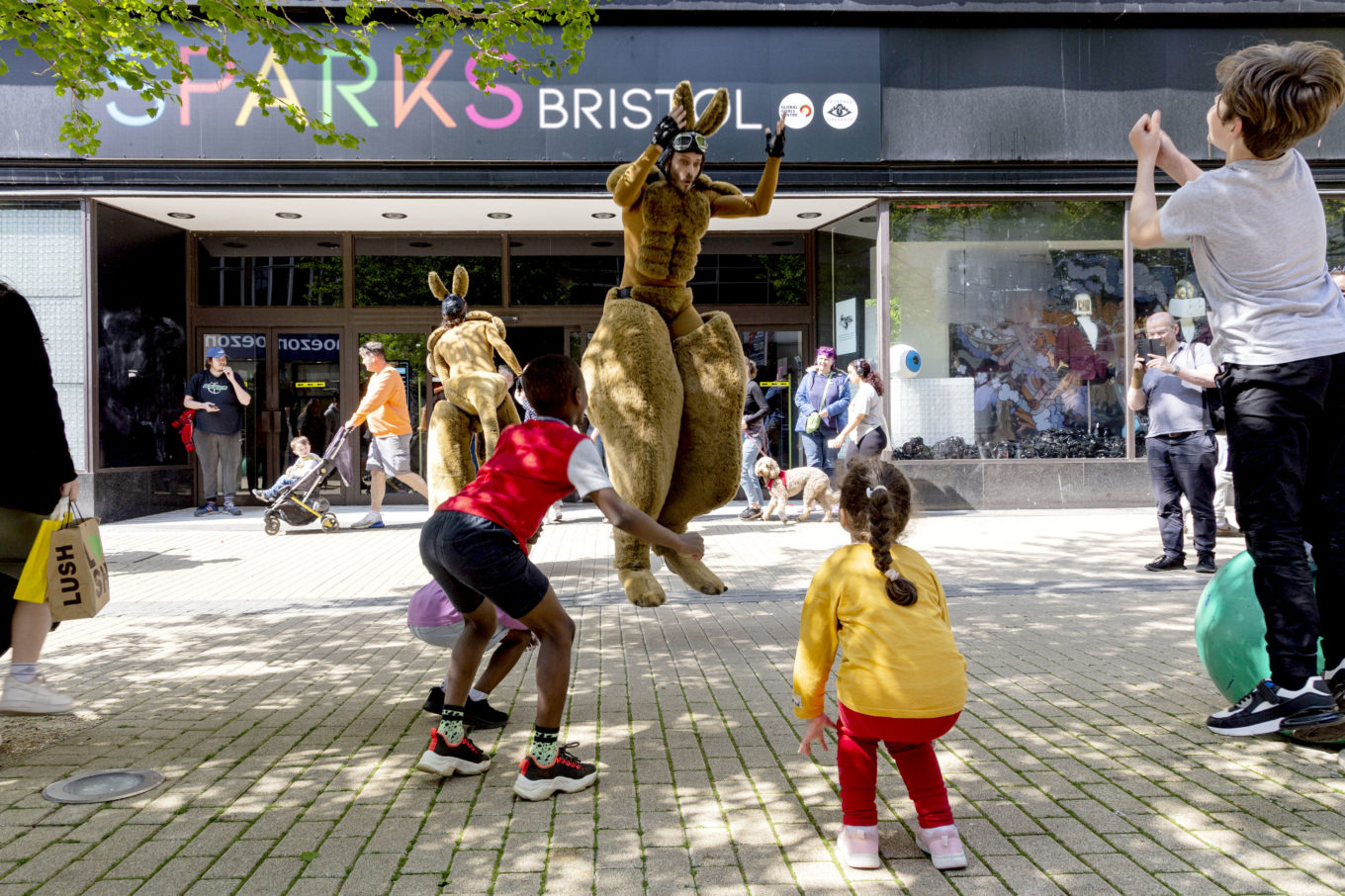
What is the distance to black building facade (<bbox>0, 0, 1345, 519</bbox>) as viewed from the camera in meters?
11.5

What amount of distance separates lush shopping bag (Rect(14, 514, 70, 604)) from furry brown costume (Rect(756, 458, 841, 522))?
8.45 m

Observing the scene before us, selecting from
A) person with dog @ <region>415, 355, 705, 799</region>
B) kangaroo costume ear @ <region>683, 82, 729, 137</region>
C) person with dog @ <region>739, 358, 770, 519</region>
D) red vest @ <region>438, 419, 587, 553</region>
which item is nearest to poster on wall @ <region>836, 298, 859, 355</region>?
person with dog @ <region>739, 358, 770, 519</region>

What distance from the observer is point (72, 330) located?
11492 mm

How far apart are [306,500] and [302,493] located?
11 cm

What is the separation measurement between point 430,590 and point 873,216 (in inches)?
375

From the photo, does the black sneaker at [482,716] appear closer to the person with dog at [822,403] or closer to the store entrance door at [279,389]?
the person with dog at [822,403]

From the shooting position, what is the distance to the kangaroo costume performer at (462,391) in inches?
260

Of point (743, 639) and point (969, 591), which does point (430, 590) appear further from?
point (969, 591)

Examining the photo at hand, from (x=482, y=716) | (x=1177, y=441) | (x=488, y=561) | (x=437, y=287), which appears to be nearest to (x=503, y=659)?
(x=482, y=716)

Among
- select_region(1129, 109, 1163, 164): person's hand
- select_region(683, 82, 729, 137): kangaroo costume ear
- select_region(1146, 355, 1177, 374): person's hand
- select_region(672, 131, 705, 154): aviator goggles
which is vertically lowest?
select_region(1146, 355, 1177, 374): person's hand

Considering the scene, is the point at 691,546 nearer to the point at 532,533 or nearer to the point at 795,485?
the point at 532,533

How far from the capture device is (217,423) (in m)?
12.7

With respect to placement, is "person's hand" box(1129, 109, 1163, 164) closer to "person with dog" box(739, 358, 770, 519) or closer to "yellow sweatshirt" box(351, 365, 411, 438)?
"person with dog" box(739, 358, 770, 519)

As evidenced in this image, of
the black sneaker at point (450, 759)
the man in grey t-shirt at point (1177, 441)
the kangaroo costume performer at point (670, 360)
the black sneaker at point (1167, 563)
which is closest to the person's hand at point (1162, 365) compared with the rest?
the man in grey t-shirt at point (1177, 441)
